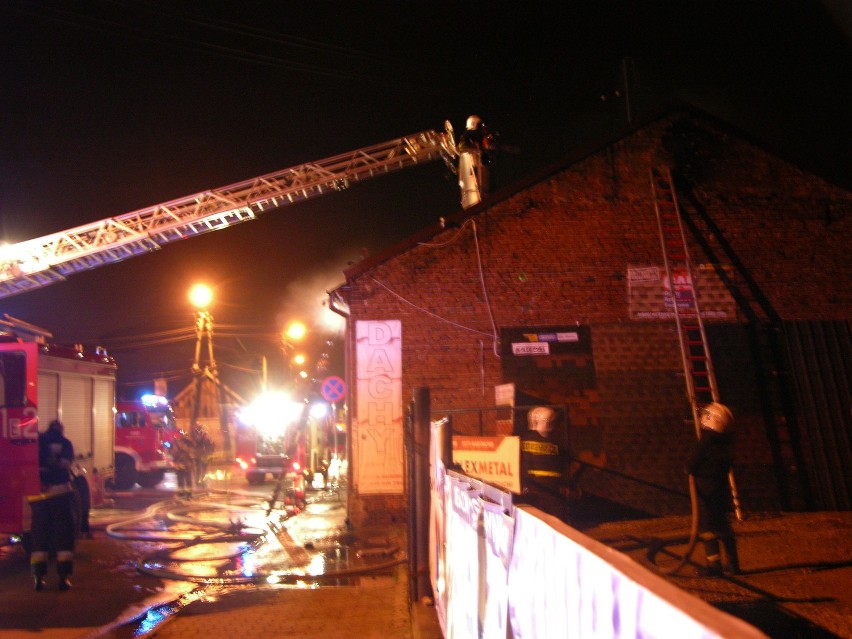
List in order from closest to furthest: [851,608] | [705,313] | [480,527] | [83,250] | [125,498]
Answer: [480,527]
[851,608]
[705,313]
[125,498]
[83,250]

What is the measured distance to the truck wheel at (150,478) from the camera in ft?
66.7

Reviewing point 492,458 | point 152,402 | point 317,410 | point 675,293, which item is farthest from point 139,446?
point 492,458

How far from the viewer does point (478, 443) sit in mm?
7770

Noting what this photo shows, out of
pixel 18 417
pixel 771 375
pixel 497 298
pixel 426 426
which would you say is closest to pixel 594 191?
pixel 497 298

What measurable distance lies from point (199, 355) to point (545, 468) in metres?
18.8

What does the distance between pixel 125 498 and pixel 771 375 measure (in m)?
14.9

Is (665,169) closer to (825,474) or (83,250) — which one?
(825,474)

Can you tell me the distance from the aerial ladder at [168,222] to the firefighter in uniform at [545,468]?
982cm

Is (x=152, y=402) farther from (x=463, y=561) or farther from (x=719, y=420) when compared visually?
(x=463, y=561)

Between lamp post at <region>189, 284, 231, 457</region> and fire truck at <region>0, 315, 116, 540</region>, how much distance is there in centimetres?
549

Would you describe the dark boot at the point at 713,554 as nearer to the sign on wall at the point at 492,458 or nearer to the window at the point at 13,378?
the sign on wall at the point at 492,458

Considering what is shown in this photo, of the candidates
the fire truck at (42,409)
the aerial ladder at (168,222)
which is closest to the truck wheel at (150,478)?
A: the aerial ladder at (168,222)

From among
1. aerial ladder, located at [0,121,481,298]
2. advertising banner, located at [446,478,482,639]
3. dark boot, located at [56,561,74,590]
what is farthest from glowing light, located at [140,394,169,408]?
advertising banner, located at [446,478,482,639]

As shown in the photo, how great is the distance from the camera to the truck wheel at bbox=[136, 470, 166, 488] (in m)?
20.3
